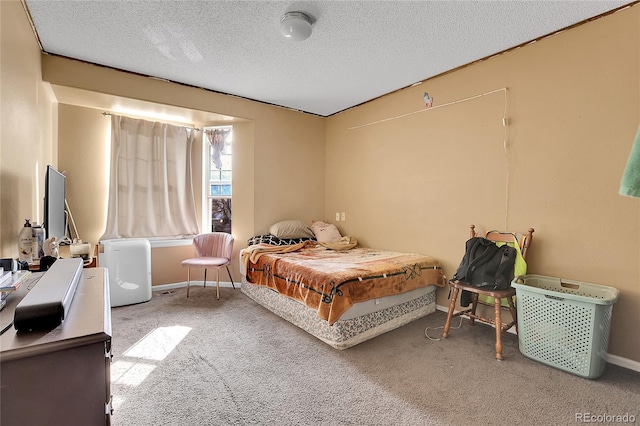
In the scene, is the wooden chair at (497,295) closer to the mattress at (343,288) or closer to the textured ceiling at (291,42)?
the mattress at (343,288)

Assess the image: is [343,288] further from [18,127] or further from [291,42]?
[18,127]

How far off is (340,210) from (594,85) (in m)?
3.06

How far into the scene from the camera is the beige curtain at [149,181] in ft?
12.1

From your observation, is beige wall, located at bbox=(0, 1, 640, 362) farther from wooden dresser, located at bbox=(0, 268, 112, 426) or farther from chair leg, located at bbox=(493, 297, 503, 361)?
wooden dresser, located at bbox=(0, 268, 112, 426)

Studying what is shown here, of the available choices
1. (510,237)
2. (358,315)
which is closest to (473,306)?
(510,237)

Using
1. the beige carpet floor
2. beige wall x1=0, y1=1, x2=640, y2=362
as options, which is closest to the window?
beige wall x1=0, y1=1, x2=640, y2=362

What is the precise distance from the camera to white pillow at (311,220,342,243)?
417cm

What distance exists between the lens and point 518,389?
183 centimetres

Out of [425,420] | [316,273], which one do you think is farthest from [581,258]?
[316,273]

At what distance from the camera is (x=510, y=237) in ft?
8.48

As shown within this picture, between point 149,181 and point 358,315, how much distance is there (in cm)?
327

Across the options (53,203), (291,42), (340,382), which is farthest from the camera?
(291,42)

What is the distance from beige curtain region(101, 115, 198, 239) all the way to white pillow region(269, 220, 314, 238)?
120 centimetres

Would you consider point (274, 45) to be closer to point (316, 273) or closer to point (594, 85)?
point (316, 273)
